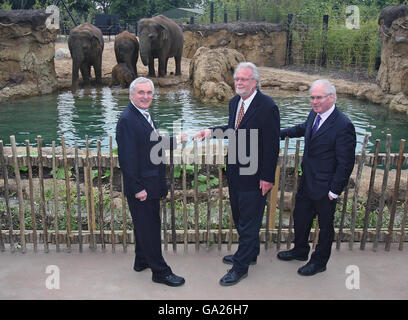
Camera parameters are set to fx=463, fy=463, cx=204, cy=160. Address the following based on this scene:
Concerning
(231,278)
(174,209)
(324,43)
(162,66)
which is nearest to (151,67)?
(162,66)

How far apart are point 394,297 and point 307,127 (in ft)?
4.88

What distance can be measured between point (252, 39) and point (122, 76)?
307 inches

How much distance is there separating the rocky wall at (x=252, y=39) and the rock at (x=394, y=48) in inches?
320

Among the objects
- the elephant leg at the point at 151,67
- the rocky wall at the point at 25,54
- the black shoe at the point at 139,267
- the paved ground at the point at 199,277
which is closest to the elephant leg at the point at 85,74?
the rocky wall at the point at 25,54

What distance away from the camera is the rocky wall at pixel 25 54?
14102mm

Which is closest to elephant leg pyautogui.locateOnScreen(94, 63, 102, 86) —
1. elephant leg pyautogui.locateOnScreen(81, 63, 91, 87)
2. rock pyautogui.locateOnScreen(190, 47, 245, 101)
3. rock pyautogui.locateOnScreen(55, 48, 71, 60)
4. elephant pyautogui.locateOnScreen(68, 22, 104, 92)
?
elephant pyautogui.locateOnScreen(68, 22, 104, 92)

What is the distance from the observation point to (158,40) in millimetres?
16234

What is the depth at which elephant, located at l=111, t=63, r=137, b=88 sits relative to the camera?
51.1 feet

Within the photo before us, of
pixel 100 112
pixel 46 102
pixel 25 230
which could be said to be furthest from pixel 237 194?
pixel 46 102

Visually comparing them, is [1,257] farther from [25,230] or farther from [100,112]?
[100,112]

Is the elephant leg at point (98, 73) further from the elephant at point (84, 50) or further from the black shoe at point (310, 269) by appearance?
the black shoe at point (310, 269)

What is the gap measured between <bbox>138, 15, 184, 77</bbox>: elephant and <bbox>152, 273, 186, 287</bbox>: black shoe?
1309 centimetres

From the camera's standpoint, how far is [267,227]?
4344 millimetres

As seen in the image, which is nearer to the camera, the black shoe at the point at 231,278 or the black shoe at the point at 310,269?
the black shoe at the point at 231,278
